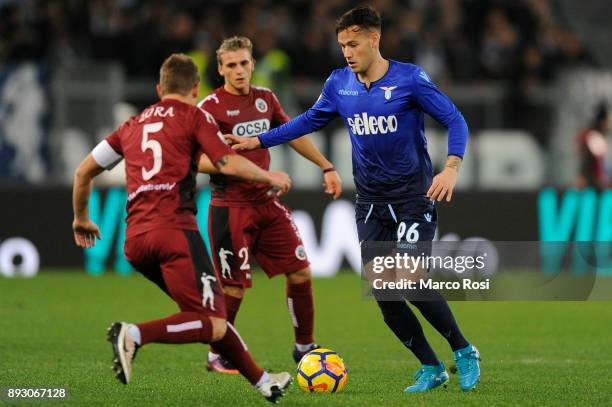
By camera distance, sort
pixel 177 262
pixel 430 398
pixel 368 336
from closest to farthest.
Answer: pixel 177 262 → pixel 430 398 → pixel 368 336

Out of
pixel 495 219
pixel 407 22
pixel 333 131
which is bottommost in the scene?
pixel 495 219

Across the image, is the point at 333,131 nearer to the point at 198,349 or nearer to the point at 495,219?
the point at 495,219

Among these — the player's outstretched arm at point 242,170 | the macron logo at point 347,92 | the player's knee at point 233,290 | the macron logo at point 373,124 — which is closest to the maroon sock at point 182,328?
the player's outstretched arm at point 242,170

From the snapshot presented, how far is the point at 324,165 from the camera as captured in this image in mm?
8797

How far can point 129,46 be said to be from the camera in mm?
17312

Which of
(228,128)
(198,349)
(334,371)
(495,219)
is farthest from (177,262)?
(495,219)

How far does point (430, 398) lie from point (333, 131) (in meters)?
8.77

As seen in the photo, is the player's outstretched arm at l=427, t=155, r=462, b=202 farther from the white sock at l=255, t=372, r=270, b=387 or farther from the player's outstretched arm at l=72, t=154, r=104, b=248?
the player's outstretched arm at l=72, t=154, r=104, b=248

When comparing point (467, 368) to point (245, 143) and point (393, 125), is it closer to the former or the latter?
point (393, 125)

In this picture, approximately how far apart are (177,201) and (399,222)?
151 cm

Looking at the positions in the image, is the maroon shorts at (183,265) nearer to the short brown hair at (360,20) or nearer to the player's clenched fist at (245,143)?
the player's clenched fist at (245,143)

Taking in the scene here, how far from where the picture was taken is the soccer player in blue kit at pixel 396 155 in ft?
24.4

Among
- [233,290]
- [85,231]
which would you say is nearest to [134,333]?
[85,231]

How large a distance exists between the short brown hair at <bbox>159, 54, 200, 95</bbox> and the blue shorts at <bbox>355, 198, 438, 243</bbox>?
1465mm
